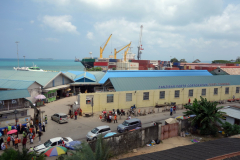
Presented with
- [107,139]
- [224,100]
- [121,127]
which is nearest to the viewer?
[107,139]

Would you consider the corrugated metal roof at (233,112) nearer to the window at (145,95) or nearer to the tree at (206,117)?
the tree at (206,117)

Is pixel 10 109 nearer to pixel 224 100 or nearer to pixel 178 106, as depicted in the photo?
pixel 178 106

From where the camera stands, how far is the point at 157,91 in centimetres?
3056

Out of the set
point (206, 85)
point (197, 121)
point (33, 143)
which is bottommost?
point (33, 143)

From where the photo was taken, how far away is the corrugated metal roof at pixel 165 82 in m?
29.7

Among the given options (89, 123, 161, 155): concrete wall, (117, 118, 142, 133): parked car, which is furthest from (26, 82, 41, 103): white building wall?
(89, 123, 161, 155): concrete wall

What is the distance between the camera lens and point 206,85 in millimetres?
34688

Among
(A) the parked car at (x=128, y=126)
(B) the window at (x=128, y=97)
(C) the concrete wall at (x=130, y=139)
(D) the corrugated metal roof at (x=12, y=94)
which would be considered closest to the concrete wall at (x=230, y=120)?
(C) the concrete wall at (x=130, y=139)

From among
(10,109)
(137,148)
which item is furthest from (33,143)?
(137,148)

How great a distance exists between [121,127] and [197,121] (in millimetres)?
8247

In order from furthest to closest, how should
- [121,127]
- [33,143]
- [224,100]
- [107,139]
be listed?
[224,100] → [121,127] → [33,143] → [107,139]

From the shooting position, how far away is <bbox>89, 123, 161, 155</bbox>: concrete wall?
14961mm

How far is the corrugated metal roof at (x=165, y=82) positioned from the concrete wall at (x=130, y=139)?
473 inches

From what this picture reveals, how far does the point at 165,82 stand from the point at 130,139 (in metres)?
18.6
